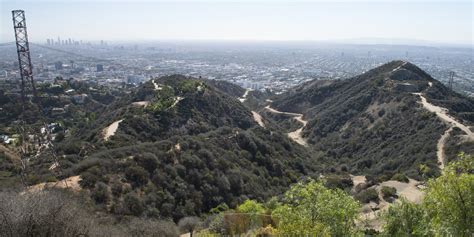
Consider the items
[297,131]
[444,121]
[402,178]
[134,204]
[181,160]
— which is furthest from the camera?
[297,131]

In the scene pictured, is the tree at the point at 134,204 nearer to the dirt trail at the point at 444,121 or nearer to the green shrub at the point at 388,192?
the green shrub at the point at 388,192

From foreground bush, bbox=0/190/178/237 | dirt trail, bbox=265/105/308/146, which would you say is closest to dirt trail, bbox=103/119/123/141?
foreground bush, bbox=0/190/178/237

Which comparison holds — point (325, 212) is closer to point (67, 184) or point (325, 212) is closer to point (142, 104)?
point (67, 184)

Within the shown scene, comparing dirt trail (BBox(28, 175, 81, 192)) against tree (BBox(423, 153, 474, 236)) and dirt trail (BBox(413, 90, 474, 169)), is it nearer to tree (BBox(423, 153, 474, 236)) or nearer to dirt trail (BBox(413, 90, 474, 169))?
tree (BBox(423, 153, 474, 236))

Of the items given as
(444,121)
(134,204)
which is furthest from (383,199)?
(444,121)

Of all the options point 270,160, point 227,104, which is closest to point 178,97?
point 227,104

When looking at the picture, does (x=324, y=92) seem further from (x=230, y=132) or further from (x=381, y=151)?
(x=230, y=132)
